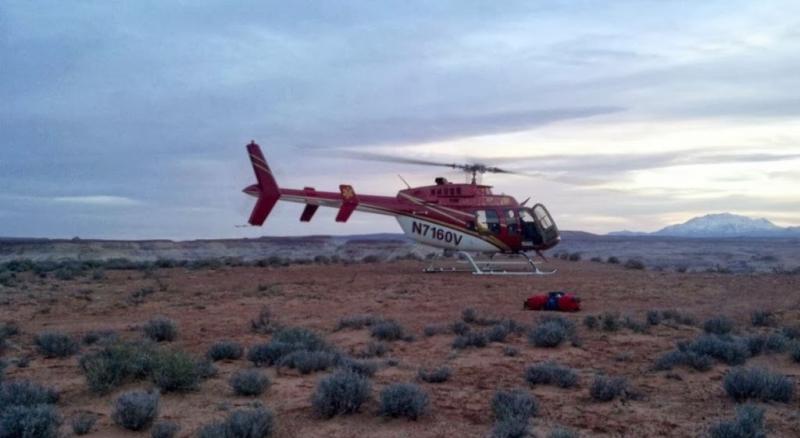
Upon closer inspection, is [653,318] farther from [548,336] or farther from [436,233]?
[436,233]

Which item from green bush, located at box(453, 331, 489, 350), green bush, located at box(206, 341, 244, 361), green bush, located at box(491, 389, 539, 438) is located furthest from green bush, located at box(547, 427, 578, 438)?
green bush, located at box(206, 341, 244, 361)

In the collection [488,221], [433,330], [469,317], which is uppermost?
[488,221]

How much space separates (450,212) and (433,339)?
600 inches

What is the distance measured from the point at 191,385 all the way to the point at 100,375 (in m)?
1.13

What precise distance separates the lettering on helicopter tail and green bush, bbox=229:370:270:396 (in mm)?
19470

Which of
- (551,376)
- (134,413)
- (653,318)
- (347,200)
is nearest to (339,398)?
(134,413)

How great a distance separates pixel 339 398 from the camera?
316 inches

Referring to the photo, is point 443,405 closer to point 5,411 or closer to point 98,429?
point 98,429

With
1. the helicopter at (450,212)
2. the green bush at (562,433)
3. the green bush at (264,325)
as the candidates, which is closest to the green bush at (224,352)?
the green bush at (264,325)

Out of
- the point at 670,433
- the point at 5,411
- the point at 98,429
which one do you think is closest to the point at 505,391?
the point at 670,433

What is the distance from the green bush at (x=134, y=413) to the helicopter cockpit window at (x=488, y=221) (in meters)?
21.2

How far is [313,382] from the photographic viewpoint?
9.70 meters

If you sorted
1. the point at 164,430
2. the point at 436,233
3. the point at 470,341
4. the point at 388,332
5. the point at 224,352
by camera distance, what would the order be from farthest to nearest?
the point at 436,233 → the point at 388,332 → the point at 470,341 → the point at 224,352 → the point at 164,430

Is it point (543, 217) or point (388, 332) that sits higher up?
point (543, 217)
